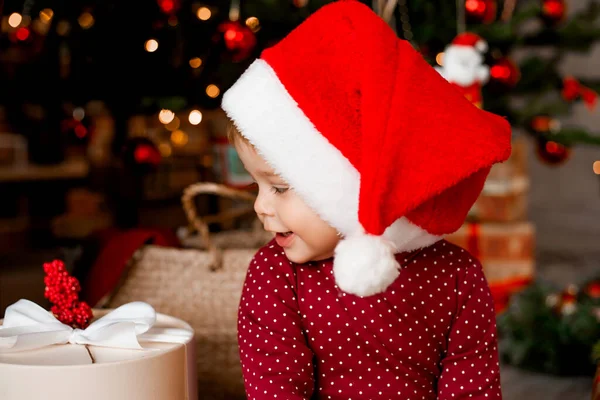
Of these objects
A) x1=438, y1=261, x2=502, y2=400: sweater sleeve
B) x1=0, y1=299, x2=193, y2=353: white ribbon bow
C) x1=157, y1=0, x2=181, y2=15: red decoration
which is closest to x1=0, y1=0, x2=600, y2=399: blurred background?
x1=157, y1=0, x2=181, y2=15: red decoration

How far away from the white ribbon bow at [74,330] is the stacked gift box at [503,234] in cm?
156

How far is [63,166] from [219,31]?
4.61 ft

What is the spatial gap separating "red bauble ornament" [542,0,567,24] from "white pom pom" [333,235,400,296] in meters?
1.73

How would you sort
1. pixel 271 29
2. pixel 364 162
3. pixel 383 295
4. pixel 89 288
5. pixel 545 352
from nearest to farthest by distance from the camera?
pixel 364 162 < pixel 383 295 < pixel 89 288 < pixel 545 352 < pixel 271 29

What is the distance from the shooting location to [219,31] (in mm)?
1716

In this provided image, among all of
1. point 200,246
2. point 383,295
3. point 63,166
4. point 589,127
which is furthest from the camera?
point 589,127

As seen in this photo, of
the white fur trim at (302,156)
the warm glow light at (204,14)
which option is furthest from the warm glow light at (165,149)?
the white fur trim at (302,156)

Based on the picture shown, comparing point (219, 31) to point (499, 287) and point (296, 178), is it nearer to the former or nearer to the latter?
point (296, 178)

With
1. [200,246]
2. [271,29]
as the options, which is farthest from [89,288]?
[271,29]

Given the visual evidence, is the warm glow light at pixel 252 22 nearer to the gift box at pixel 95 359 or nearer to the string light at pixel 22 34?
the string light at pixel 22 34

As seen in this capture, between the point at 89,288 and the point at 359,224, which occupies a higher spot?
the point at 359,224

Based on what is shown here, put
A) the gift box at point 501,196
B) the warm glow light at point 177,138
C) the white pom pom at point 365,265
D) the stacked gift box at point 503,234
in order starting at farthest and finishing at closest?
1. the warm glow light at point 177,138
2. the gift box at point 501,196
3. the stacked gift box at point 503,234
4. the white pom pom at point 365,265

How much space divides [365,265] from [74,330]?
37 centimetres

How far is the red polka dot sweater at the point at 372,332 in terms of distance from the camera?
0.93 metres
